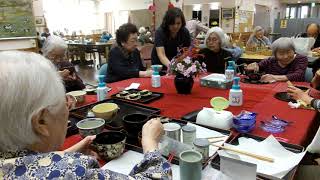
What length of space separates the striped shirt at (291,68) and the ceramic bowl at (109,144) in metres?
1.92

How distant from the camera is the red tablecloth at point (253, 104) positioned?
1.30 m

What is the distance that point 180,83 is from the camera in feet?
6.32

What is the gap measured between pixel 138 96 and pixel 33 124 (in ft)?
4.00

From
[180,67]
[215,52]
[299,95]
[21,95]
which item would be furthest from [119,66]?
[21,95]

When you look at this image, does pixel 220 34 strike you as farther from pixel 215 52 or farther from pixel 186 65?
pixel 186 65

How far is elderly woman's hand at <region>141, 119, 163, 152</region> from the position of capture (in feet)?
3.12

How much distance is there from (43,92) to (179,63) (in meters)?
1.33

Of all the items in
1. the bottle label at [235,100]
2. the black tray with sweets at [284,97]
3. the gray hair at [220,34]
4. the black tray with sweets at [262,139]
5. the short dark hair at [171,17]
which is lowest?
the black tray with sweets at [262,139]

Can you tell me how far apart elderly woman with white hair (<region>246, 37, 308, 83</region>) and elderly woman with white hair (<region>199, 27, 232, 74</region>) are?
366 mm

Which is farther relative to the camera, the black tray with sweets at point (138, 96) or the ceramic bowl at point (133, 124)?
the black tray with sweets at point (138, 96)

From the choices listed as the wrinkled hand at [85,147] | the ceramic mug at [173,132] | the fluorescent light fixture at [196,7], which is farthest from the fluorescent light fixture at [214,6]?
the wrinkled hand at [85,147]

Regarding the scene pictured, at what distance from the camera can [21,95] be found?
573mm

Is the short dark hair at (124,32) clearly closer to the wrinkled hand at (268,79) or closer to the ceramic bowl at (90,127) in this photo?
the wrinkled hand at (268,79)

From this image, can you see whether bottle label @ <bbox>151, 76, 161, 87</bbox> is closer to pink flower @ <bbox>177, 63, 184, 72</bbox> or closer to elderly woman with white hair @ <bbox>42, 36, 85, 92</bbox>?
pink flower @ <bbox>177, 63, 184, 72</bbox>
